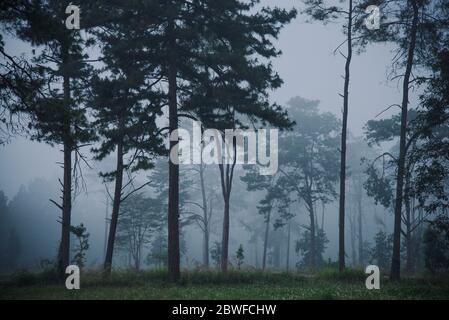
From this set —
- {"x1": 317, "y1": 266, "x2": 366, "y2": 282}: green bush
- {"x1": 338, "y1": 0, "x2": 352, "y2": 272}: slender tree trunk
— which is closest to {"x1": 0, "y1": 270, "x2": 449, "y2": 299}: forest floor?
{"x1": 317, "y1": 266, "x2": 366, "y2": 282}: green bush

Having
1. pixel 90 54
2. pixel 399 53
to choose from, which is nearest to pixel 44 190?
pixel 90 54

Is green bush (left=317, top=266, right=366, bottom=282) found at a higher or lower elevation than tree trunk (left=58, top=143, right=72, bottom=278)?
lower

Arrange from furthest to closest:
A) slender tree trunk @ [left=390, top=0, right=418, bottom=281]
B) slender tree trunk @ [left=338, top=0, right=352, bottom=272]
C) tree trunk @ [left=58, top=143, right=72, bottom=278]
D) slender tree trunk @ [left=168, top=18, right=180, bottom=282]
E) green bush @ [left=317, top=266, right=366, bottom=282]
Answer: slender tree trunk @ [left=338, top=0, right=352, bottom=272]
green bush @ [left=317, top=266, right=366, bottom=282]
slender tree trunk @ [left=390, top=0, right=418, bottom=281]
tree trunk @ [left=58, top=143, right=72, bottom=278]
slender tree trunk @ [left=168, top=18, right=180, bottom=282]

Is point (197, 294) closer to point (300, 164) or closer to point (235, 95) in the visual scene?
point (235, 95)

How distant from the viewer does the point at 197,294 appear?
10.9m

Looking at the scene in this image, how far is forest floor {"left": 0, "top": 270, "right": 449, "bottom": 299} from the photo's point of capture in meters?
10.7

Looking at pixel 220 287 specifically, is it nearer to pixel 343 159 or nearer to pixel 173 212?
pixel 173 212

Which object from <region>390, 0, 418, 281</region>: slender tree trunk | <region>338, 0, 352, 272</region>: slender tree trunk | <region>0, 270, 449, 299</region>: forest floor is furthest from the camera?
<region>338, 0, 352, 272</region>: slender tree trunk

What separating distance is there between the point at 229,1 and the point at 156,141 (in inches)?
259

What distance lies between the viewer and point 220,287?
13.4 meters

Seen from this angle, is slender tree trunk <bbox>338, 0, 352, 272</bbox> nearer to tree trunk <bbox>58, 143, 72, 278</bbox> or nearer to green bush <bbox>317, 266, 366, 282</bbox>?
green bush <bbox>317, 266, 366, 282</bbox>

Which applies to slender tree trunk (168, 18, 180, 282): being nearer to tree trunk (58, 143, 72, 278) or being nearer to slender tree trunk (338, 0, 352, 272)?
tree trunk (58, 143, 72, 278)

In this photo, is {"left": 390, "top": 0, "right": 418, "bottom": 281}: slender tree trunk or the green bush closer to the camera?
{"left": 390, "top": 0, "right": 418, "bottom": 281}: slender tree trunk

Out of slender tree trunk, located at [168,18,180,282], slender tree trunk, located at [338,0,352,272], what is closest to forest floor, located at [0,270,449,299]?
slender tree trunk, located at [168,18,180,282]
